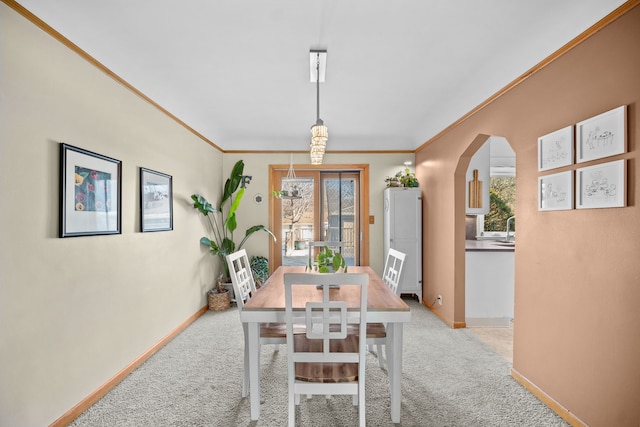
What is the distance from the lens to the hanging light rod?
2521mm

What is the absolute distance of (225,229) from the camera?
5168 millimetres

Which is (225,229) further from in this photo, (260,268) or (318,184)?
(318,184)

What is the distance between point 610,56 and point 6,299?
10.9ft

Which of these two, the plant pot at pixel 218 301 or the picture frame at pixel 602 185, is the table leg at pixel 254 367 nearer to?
the picture frame at pixel 602 185

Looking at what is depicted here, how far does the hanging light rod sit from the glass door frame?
2544mm

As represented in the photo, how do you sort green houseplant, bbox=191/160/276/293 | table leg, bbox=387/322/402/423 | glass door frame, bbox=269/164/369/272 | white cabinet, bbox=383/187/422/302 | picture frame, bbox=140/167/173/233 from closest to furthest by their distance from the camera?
table leg, bbox=387/322/402/423
picture frame, bbox=140/167/173/233
green houseplant, bbox=191/160/276/293
white cabinet, bbox=383/187/422/302
glass door frame, bbox=269/164/369/272

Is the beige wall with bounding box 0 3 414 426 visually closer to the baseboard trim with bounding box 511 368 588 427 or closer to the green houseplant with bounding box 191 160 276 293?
the green houseplant with bounding box 191 160 276 293

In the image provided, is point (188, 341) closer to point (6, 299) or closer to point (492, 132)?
point (6, 299)

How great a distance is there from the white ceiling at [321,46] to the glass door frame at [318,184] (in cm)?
150

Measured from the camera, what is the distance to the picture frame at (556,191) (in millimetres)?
1989

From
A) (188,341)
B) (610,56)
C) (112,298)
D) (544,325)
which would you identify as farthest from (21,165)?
(544,325)

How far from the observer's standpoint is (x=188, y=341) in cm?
336

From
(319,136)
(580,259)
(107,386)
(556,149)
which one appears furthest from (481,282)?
(107,386)

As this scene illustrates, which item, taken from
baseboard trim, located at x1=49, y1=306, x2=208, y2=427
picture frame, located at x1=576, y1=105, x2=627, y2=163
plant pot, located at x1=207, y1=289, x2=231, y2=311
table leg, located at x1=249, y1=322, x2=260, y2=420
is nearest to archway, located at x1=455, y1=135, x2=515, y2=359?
picture frame, located at x1=576, y1=105, x2=627, y2=163
